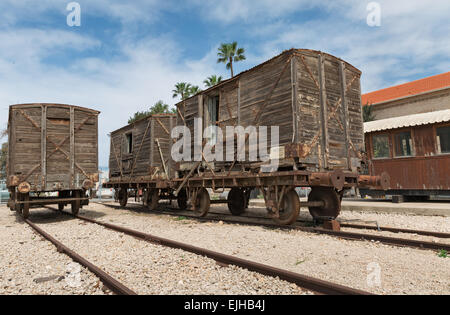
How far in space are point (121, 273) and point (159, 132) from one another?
11.3 metres

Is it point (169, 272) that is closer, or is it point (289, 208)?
point (169, 272)

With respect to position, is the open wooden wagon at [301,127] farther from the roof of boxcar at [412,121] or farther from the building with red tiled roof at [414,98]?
the building with red tiled roof at [414,98]

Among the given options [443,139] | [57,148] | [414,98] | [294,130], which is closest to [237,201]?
[294,130]

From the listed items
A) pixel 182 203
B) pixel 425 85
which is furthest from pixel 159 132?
pixel 425 85

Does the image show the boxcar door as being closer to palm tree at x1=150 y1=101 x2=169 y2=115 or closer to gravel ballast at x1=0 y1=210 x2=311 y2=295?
gravel ballast at x1=0 y1=210 x2=311 y2=295

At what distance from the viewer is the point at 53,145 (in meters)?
10.9

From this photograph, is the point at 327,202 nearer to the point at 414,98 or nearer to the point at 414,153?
the point at 414,153

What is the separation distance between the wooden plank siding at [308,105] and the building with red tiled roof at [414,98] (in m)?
19.8

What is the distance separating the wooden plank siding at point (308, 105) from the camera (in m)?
7.92

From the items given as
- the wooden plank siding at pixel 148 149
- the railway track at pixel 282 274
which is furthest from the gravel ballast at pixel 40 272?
the wooden plank siding at pixel 148 149

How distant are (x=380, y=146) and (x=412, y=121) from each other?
1867 mm

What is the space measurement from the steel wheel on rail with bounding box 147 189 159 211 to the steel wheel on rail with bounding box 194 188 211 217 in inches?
136

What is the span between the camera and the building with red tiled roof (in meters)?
24.2
